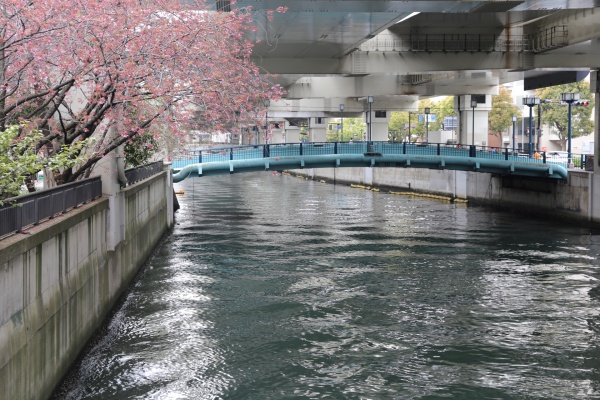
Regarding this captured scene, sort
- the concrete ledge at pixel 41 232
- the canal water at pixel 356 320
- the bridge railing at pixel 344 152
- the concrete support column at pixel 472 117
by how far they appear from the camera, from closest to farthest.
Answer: the concrete ledge at pixel 41 232 → the canal water at pixel 356 320 → the bridge railing at pixel 344 152 → the concrete support column at pixel 472 117

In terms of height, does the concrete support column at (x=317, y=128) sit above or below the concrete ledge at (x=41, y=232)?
above

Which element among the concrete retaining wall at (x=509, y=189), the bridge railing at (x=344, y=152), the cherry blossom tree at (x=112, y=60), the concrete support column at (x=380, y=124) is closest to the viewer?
the cherry blossom tree at (x=112, y=60)

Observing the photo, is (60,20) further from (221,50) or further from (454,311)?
(454,311)

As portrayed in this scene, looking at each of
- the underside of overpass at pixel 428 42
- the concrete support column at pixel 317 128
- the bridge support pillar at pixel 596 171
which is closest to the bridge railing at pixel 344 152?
the bridge support pillar at pixel 596 171

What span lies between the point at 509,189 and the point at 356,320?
34.9 m

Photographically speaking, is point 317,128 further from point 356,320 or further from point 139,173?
point 356,320

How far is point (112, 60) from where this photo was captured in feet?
52.9

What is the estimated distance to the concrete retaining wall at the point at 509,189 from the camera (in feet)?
138

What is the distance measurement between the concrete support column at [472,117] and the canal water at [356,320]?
1023 inches

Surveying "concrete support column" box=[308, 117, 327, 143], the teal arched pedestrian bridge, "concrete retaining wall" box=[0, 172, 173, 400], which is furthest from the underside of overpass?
"concrete support column" box=[308, 117, 327, 143]

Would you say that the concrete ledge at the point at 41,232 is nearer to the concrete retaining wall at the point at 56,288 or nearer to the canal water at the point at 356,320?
the concrete retaining wall at the point at 56,288

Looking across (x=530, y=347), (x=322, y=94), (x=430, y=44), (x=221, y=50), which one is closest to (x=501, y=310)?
(x=530, y=347)

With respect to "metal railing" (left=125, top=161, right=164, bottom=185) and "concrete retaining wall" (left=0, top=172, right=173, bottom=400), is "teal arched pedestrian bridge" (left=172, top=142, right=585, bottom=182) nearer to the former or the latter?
"metal railing" (left=125, top=161, right=164, bottom=185)

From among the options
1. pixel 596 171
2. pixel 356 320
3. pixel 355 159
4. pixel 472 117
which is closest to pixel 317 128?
pixel 472 117
